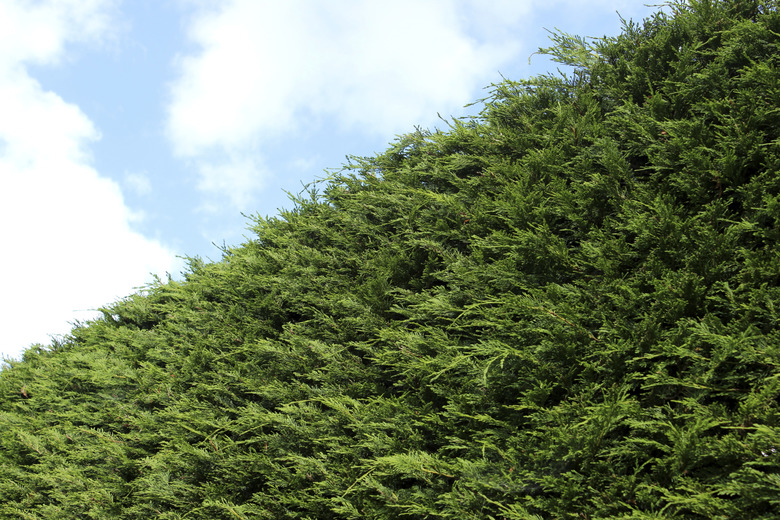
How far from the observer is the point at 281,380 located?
528cm

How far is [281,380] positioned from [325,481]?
1272 millimetres

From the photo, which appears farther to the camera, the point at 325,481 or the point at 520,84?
the point at 520,84

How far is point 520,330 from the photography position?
367 cm

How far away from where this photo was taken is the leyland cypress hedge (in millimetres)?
3096

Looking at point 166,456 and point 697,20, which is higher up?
point 697,20

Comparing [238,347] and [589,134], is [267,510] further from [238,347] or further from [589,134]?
[589,134]

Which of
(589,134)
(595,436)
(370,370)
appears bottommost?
(595,436)

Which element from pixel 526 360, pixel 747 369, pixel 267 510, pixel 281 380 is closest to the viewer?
pixel 747 369

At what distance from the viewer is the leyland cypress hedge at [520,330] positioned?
3.10 meters

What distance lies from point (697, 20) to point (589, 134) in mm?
1193

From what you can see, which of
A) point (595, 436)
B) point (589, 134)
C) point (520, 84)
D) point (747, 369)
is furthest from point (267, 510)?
point (520, 84)

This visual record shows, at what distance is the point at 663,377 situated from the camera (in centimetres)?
310

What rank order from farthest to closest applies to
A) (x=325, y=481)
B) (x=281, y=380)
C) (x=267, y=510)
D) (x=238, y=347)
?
(x=238, y=347) → (x=281, y=380) → (x=267, y=510) → (x=325, y=481)

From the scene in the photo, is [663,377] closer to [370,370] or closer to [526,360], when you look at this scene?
[526,360]
